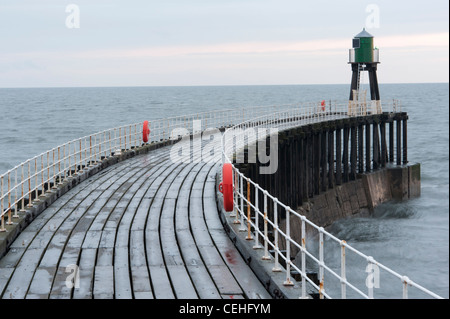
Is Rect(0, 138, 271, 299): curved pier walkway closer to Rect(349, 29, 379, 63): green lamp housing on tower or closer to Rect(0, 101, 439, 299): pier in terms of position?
Rect(0, 101, 439, 299): pier

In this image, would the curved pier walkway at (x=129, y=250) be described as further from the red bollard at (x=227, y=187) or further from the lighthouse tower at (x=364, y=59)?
the lighthouse tower at (x=364, y=59)

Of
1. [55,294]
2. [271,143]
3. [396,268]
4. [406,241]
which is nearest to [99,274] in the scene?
[55,294]

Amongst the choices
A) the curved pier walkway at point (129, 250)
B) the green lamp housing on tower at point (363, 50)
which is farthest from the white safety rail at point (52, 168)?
the green lamp housing on tower at point (363, 50)

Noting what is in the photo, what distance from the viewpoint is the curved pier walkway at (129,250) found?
26.8 ft

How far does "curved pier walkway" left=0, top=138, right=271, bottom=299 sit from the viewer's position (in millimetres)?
8180

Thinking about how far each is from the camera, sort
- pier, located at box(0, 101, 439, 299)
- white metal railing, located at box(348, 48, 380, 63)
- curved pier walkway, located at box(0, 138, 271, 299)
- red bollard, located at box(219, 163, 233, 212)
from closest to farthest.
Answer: pier, located at box(0, 101, 439, 299) → curved pier walkway, located at box(0, 138, 271, 299) → red bollard, located at box(219, 163, 233, 212) → white metal railing, located at box(348, 48, 380, 63)

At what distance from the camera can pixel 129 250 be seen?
997 centimetres

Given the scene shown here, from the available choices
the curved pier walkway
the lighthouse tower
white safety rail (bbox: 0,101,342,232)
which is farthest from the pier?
the lighthouse tower

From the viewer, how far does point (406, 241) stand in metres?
28.0

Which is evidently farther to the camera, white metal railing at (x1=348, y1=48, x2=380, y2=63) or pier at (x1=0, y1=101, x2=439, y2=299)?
white metal railing at (x1=348, y1=48, x2=380, y2=63)

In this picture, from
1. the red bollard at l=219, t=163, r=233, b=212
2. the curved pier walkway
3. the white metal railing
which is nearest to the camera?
the curved pier walkway

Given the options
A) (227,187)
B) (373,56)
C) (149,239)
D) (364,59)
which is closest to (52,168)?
(364,59)

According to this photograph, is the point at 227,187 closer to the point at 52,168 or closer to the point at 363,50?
the point at 363,50
